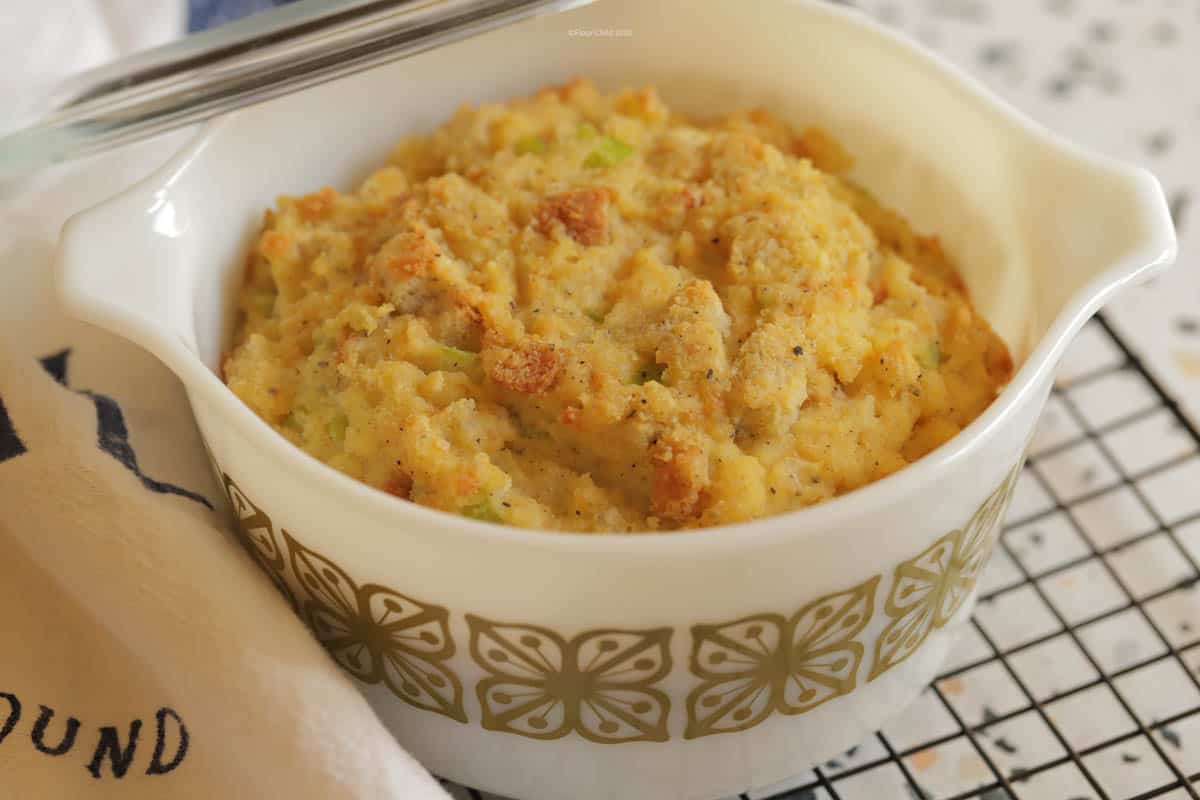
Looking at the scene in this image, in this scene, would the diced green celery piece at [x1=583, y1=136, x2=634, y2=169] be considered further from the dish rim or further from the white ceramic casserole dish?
the dish rim

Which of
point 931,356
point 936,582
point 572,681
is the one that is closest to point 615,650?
point 572,681

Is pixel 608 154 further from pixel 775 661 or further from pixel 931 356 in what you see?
pixel 775 661

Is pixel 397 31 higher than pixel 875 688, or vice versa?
pixel 397 31

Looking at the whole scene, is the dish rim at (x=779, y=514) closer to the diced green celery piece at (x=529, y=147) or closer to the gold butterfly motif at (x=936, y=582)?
the gold butterfly motif at (x=936, y=582)

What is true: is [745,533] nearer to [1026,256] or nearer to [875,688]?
[875,688]

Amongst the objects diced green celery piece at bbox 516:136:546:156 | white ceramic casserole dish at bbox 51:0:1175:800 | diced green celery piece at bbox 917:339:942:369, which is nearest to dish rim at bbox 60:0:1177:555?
white ceramic casserole dish at bbox 51:0:1175:800

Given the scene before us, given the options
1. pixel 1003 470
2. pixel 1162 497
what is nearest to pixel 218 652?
pixel 1003 470

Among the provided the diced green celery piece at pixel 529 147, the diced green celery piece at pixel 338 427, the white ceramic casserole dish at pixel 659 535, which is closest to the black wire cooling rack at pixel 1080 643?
the white ceramic casserole dish at pixel 659 535
